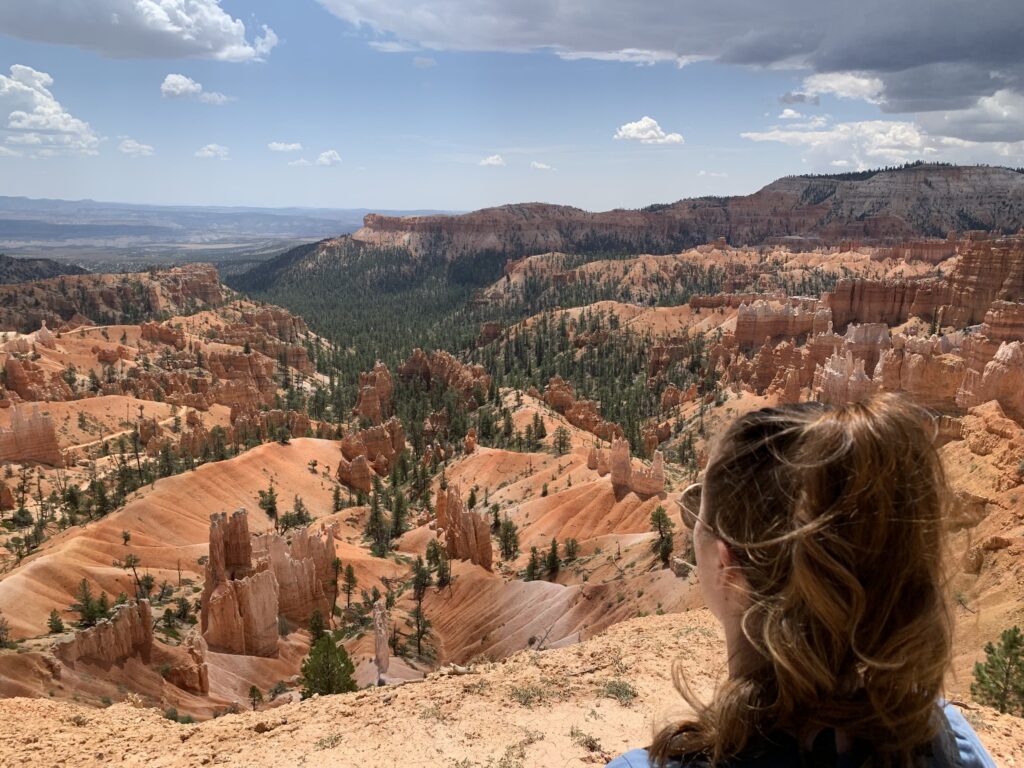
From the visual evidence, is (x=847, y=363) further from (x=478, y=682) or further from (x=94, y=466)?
(x=94, y=466)

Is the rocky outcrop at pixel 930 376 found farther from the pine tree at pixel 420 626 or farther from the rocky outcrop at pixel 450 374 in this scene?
the rocky outcrop at pixel 450 374

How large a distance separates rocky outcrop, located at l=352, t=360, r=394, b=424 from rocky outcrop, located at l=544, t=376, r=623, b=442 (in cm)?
1853

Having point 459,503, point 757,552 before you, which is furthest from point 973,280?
point 757,552

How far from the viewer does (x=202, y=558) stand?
34.9 metres

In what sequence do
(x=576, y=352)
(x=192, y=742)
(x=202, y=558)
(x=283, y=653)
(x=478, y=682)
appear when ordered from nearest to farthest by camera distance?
(x=192, y=742), (x=478, y=682), (x=283, y=653), (x=202, y=558), (x=576, y=352)

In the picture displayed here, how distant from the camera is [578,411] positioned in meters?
67.4

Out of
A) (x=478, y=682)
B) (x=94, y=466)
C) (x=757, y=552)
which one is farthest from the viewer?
(x=94, y=466)

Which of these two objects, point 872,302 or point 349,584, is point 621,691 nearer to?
point 349,584

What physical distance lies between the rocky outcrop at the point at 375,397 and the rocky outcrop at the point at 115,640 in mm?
52514

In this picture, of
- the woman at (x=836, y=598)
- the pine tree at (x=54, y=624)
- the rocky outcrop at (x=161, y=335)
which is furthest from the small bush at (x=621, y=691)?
the rocky outcrop at (x=161, y=335)

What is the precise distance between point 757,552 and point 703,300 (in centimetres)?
10459

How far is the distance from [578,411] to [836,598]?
6573 centimetres

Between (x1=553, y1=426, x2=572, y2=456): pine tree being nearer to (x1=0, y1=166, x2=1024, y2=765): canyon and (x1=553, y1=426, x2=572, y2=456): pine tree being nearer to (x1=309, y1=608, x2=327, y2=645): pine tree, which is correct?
(x1=0, y1=166, x2=1024, y2=765): canyon

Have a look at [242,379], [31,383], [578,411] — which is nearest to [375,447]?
[578,411]
